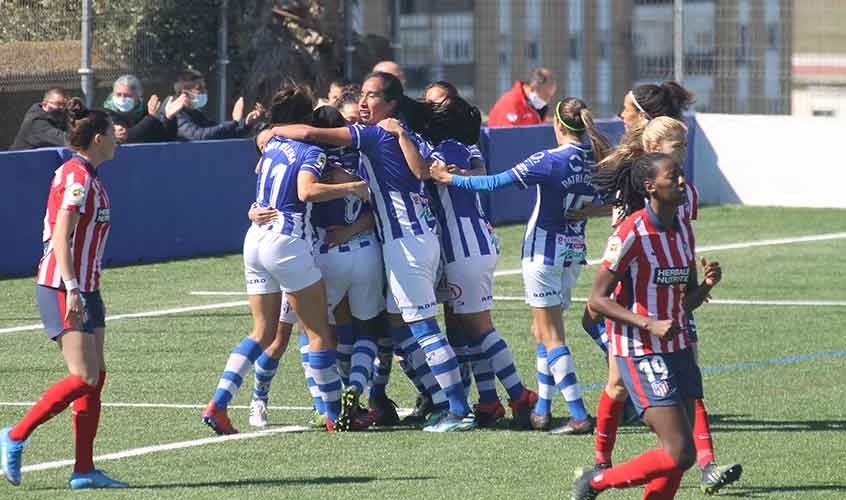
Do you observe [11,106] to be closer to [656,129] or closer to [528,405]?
[528,405]

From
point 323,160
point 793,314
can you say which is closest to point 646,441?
point 323,160

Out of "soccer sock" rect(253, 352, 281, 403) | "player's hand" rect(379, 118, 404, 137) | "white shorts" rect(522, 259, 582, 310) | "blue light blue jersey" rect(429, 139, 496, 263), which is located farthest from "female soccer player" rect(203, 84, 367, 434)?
"white shorts" rect(522, 259, 582, 310)

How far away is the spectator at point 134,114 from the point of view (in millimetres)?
17375

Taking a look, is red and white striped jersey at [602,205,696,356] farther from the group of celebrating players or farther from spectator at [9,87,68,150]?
spectator at [9,87,68,150]

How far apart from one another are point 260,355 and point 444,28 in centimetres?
1478

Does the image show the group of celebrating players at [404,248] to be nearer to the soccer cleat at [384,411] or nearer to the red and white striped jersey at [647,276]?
the soccer cleat at [384,411]

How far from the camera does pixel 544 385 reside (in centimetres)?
959

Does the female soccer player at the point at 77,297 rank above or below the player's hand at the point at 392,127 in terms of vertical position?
below

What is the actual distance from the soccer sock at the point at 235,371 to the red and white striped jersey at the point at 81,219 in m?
1.36

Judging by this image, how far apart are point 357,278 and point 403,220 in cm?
48

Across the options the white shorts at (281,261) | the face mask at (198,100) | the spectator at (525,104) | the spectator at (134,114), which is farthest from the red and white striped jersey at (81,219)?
the spectator at (525,104)

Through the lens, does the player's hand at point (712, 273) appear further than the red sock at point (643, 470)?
Yes

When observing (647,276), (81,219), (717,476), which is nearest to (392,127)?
(81,219)

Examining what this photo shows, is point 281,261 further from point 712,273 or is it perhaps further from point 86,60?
point 86,60
